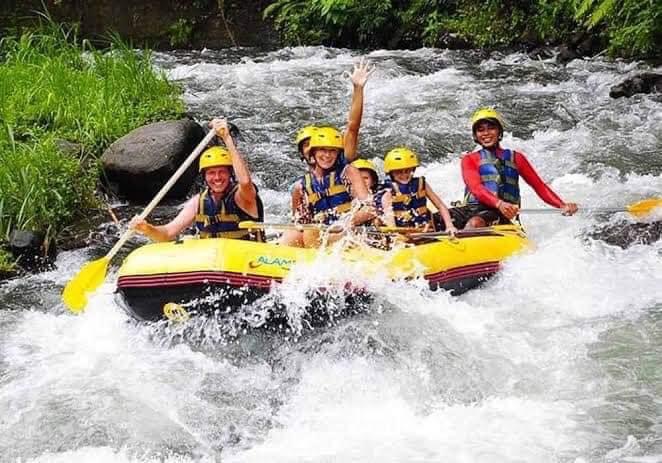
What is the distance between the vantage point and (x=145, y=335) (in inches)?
221

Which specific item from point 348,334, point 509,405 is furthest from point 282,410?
point 509,405

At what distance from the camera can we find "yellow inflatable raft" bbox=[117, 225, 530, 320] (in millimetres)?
5355

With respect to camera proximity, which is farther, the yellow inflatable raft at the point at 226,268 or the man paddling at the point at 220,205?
the man paddling at the point at 220,205

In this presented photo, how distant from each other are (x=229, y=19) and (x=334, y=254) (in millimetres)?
12928

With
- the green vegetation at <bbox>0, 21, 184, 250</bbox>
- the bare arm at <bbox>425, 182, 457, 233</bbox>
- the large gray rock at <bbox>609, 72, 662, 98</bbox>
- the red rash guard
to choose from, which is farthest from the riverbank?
the large gray rock at <bbox>609, 72, 662, 98</bbox>

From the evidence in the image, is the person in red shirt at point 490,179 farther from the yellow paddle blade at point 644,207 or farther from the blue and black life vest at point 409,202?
the yellow paddle blade at point 644,207

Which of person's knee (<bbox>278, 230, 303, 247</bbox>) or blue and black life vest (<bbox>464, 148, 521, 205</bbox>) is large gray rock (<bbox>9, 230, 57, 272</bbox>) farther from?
blue and black life vest (<bbox>464, 148, 521, 205</bbox>)

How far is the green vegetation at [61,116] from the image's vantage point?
24.5ft

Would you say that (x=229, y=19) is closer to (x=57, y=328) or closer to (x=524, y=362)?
(x=57, y=328)

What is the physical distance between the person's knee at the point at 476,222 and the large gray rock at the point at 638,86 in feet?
15.4

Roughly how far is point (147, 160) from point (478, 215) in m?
3.07

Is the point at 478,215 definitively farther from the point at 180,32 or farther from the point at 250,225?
the point at 180,32

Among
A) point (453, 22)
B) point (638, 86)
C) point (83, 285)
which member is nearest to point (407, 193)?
point (83, 285)

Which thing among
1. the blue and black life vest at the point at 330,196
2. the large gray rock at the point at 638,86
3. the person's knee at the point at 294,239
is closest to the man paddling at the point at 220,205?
the person's knee at the point at 294,239
